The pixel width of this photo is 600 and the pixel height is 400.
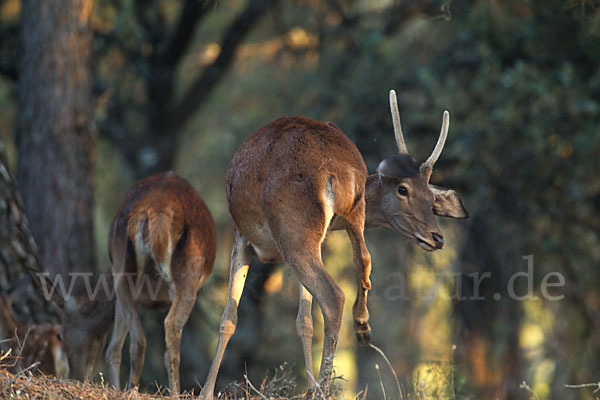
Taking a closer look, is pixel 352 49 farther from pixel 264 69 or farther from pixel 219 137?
pixel 219 137

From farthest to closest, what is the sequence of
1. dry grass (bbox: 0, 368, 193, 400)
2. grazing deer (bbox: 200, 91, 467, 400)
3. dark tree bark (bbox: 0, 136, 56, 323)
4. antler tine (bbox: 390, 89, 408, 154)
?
1. dark tree bark (bbox: 0, 136, 56, 323)
2. antler tine (bbox: 390, 89, 408, 154)
3. grazing deer (bbox: 200, 91, 467, 400)
4. dry grass (bbox: 0, 368, 193, 400)

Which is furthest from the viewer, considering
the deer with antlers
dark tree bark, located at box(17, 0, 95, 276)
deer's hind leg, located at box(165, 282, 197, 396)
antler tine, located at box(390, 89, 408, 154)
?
dark tree bark, located at box(17, 0, 95, 276)

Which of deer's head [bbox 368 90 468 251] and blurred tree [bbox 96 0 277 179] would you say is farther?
blurred tree [bbox 96 0 277 179]

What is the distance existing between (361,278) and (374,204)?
121cm

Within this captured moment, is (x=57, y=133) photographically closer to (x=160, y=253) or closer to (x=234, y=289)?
(x=160, y=253)

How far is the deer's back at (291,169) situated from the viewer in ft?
17.7

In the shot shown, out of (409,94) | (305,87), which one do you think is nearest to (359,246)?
(409,94)

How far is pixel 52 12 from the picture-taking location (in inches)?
374

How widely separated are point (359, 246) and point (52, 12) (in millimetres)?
5679

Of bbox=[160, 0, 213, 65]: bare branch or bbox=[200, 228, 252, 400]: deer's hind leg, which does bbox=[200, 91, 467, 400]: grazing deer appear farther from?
bbox=[160, 0, 213, 65]: bare branch

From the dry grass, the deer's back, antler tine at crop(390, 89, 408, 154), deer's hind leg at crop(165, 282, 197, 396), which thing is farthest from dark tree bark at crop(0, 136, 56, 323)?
antler tine at crop(390, 89, 408, 154)

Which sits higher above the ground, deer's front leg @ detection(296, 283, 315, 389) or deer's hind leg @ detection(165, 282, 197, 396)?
deer's front leg @ detection(296, 283, 315, 389)

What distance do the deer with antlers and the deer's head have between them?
1727mm

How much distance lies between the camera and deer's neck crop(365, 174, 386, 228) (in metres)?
6.57
